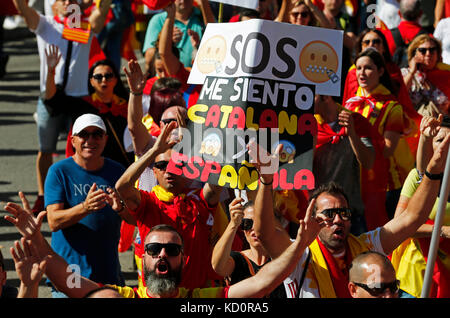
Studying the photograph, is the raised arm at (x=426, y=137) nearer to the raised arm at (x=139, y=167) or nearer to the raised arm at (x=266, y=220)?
the raised arm at (x=266, y=220)

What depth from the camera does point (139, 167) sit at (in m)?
5.64

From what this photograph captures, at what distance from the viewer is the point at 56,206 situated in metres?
6.21

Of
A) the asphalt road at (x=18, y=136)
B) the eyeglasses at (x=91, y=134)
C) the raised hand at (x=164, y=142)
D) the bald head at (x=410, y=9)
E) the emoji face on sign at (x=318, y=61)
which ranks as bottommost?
the asphalt road at (x=18, y=136)

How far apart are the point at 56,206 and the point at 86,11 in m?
4.47

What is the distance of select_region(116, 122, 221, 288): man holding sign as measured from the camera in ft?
18.5

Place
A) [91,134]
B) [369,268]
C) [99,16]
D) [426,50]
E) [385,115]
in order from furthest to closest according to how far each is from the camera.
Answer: [99,16], [426,50], [385,115], [91,134], [369,268]

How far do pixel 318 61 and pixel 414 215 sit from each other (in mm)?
1228

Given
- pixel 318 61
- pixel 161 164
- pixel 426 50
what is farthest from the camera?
pixel 426 50

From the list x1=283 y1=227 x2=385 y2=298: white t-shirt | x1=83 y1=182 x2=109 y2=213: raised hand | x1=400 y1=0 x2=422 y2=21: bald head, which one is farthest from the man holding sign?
x1=400 y1=0 x2=422 y2=21: bald head

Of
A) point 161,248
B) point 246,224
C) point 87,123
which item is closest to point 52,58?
point 87,123

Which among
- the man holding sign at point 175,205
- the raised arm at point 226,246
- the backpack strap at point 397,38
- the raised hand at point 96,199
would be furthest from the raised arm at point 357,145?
the backpack strap at point 397,38

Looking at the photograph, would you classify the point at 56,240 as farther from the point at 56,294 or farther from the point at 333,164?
the point at 333,164

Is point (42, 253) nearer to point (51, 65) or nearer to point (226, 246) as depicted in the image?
point (226, 246)

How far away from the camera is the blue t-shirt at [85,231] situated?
6219mm
